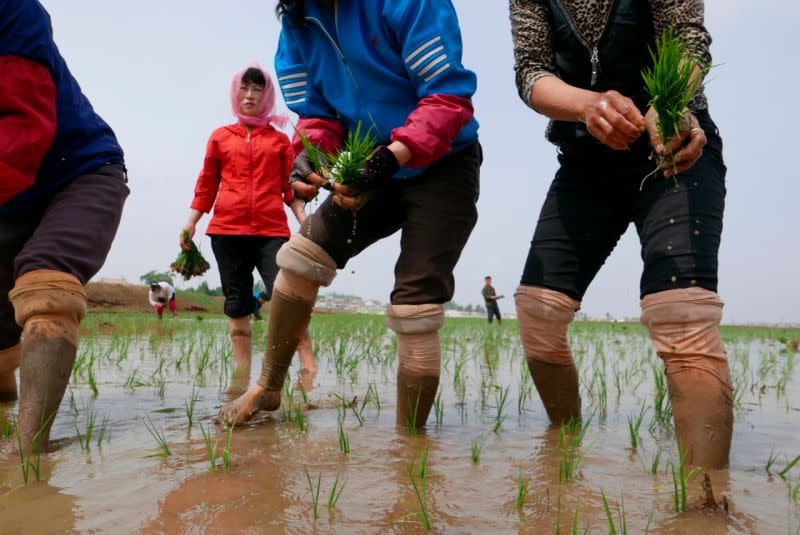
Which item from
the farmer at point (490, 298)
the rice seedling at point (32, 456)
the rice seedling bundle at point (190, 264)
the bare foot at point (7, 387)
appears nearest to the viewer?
the rice seedling at point (32, 456)

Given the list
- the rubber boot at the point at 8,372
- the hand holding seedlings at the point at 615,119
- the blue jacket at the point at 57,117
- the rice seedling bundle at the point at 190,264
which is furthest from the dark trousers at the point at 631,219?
the rice seedling bundle at the point at 190,264

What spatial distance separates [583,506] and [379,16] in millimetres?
1780

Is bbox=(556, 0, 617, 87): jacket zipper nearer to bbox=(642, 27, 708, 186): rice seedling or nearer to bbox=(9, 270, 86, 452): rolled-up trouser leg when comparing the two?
bbox=(642, 27, 708, 186): rice seedling

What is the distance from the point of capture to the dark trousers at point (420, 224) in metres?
2.26

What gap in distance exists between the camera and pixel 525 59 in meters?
2.18

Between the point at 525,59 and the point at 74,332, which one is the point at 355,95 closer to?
the point at 525,59

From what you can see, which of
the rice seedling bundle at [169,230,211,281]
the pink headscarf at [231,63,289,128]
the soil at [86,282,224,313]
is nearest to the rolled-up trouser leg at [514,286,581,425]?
the pink headscarf at [231,63,289,128]

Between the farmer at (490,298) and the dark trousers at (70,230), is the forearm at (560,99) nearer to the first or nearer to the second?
the dark trousers at (70,230)

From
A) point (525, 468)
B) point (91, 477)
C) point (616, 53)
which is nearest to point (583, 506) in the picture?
point (525, 468)

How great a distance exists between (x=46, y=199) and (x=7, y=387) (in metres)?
1.08

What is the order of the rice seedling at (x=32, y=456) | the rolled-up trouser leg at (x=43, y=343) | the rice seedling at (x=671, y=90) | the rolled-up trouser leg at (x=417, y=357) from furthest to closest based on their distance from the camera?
the rolled-up trouser leg at (x=417, y=357)
the rolled-up trouser leg at (x=43, y=343)
the rice seedling at (x=671, y=90)
the rice seedling at (x=32, y=456)

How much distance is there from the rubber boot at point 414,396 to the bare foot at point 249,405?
1.80ft

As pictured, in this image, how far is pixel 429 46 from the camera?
2129 mm

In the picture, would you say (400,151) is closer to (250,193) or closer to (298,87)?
(298,87)
